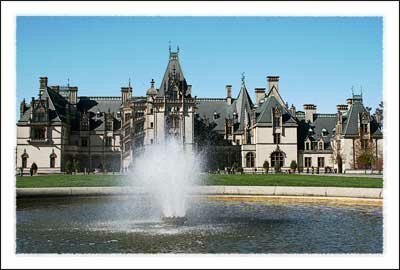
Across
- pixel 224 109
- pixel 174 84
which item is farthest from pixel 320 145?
pixel 174 84

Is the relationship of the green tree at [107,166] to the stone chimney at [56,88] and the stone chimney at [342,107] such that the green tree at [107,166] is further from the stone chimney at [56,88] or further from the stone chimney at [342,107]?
the stone chimney at [342,107]

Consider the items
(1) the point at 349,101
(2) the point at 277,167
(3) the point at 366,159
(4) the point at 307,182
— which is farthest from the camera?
(1) the point at 349,101

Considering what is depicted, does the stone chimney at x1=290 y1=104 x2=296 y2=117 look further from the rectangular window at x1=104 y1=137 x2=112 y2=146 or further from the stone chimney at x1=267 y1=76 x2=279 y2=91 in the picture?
the rectangular window at x1=104 y1=137 x2=112 y2=146

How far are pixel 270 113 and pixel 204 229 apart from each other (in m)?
44.1

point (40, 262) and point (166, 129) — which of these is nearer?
point (40, 262)

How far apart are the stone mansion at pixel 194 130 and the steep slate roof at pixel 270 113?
0.12 metres

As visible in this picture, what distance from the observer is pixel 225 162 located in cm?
6169

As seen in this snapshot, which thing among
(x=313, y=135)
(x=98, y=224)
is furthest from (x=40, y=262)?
(x=313, y=135)

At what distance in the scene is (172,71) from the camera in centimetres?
6122

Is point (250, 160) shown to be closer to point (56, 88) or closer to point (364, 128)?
point (364, 128)

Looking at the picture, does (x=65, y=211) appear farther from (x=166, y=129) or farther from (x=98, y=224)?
(x=166, y=129)

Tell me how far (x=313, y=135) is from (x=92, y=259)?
53063mm

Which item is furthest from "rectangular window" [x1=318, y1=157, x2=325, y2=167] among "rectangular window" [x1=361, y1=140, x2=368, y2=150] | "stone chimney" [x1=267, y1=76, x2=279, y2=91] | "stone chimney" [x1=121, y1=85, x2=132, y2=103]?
"stone chimney" [x1=121, y1=85, x2=132, y2=103]

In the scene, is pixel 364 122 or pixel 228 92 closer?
pixel 364 122
